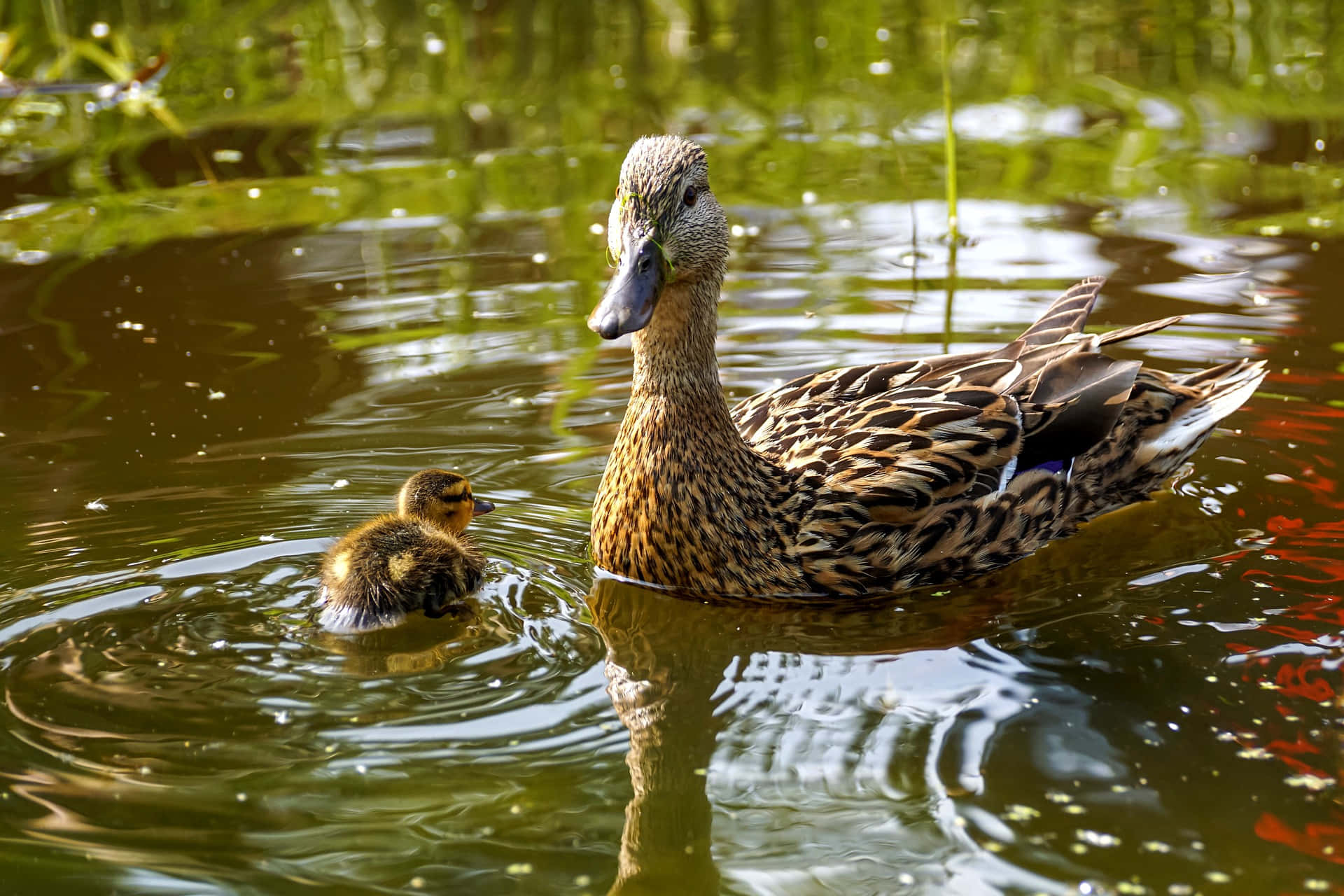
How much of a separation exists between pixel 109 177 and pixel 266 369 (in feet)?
11.5

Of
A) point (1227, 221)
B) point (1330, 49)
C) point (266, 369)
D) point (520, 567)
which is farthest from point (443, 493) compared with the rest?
point (1330, 49)

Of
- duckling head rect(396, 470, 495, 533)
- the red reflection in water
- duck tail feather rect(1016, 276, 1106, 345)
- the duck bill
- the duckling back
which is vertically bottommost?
the red reflection in water

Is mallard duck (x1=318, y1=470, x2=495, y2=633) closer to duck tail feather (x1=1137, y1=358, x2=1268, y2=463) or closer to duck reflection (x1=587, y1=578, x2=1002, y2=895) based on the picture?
duck reflection (x1=587, y1=578, x2=1002, y2=895)

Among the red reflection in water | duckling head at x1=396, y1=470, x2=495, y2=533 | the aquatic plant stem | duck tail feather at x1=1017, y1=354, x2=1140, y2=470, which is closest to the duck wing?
duck tail feather at x1=1017, y1=354, x2=1140, y2=470

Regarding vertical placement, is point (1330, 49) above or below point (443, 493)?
above

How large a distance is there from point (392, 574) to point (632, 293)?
3.76 ft

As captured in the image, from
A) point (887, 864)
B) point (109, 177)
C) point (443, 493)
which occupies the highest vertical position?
point (109, 177)

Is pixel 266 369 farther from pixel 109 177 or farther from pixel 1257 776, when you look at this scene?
pixel 1257 776

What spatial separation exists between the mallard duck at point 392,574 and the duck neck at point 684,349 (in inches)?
33.5

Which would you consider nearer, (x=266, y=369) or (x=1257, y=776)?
(x=1257, y=776)

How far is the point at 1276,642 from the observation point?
4.62 m

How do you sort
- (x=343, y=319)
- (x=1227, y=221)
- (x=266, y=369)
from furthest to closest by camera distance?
1. (x=1227, y=221)
2. (x=343, y=319)
3. (x=266, y=369)

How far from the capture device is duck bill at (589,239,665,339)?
464cm

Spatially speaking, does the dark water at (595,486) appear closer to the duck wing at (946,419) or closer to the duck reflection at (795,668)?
the duck reflection at (795,668)
